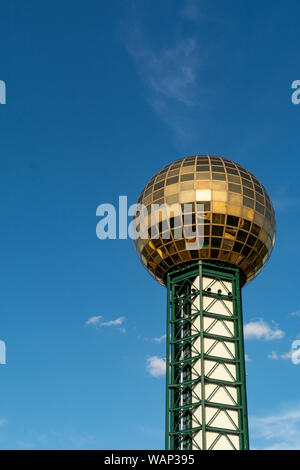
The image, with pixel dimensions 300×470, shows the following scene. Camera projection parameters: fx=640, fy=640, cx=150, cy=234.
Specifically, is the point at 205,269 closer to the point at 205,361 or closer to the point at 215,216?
the point at 215,216

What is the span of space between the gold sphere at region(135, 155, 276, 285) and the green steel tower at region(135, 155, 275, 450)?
82 millimetres

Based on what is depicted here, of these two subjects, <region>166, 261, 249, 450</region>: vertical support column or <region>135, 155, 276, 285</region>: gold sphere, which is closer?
<region>166, 261, 249, 450</region>: vertical support column

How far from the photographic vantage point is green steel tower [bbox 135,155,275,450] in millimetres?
48812

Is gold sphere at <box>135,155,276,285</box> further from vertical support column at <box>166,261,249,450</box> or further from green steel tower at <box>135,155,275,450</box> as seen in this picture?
vertical support column at <box>166,261,249,450</box>

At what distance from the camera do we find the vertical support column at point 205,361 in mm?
47750

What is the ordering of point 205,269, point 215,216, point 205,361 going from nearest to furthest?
point 205,361
point 215,216
point 205,269

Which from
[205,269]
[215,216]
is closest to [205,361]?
[205,269]

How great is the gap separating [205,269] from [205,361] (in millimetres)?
7752

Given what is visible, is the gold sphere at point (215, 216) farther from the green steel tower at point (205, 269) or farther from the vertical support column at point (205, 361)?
the vertical support column at point (205, 361)

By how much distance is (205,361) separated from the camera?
4975cm

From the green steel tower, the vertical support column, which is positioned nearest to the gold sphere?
the green steel tower

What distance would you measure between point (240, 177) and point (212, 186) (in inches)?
121

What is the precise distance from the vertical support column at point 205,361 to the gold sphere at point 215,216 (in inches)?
65.5
